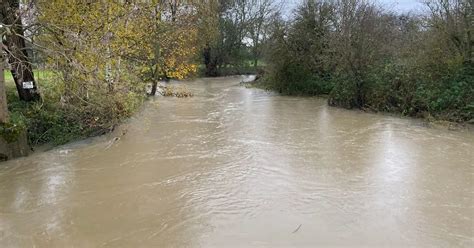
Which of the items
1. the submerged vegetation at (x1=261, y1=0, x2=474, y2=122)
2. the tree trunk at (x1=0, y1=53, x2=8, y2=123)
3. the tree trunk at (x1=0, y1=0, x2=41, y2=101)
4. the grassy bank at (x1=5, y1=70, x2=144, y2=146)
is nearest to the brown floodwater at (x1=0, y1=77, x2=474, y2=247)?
the grassy bank at (x1=5, y1=70, x2=144, y2=146)

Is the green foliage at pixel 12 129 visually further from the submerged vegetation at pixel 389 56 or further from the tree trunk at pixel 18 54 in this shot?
the submerged vegetation at pixel 389 56

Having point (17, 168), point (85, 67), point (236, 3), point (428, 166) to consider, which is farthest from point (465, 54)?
point (236, 3)

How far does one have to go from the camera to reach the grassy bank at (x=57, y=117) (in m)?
10.5

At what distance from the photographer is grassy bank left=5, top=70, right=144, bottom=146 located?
10539 millimetres

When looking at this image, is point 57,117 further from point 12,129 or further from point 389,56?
point 389,56

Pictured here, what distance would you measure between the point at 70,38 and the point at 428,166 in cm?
712

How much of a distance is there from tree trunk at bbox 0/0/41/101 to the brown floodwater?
206 cm

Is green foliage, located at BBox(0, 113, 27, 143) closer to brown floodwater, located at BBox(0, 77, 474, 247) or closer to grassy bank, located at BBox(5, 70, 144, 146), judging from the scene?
brown floodwater, located at BBox(0, 77, 474, 247)

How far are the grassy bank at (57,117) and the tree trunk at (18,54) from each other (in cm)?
24

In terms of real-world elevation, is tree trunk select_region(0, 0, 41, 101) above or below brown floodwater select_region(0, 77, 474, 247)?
above

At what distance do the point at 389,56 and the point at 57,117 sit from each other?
11.5 m

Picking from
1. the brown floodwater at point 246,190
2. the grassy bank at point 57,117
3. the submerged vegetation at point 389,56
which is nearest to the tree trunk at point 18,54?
the grassy bank at point 57,117

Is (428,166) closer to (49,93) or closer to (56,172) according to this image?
(56,172)

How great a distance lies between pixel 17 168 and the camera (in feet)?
28.2
